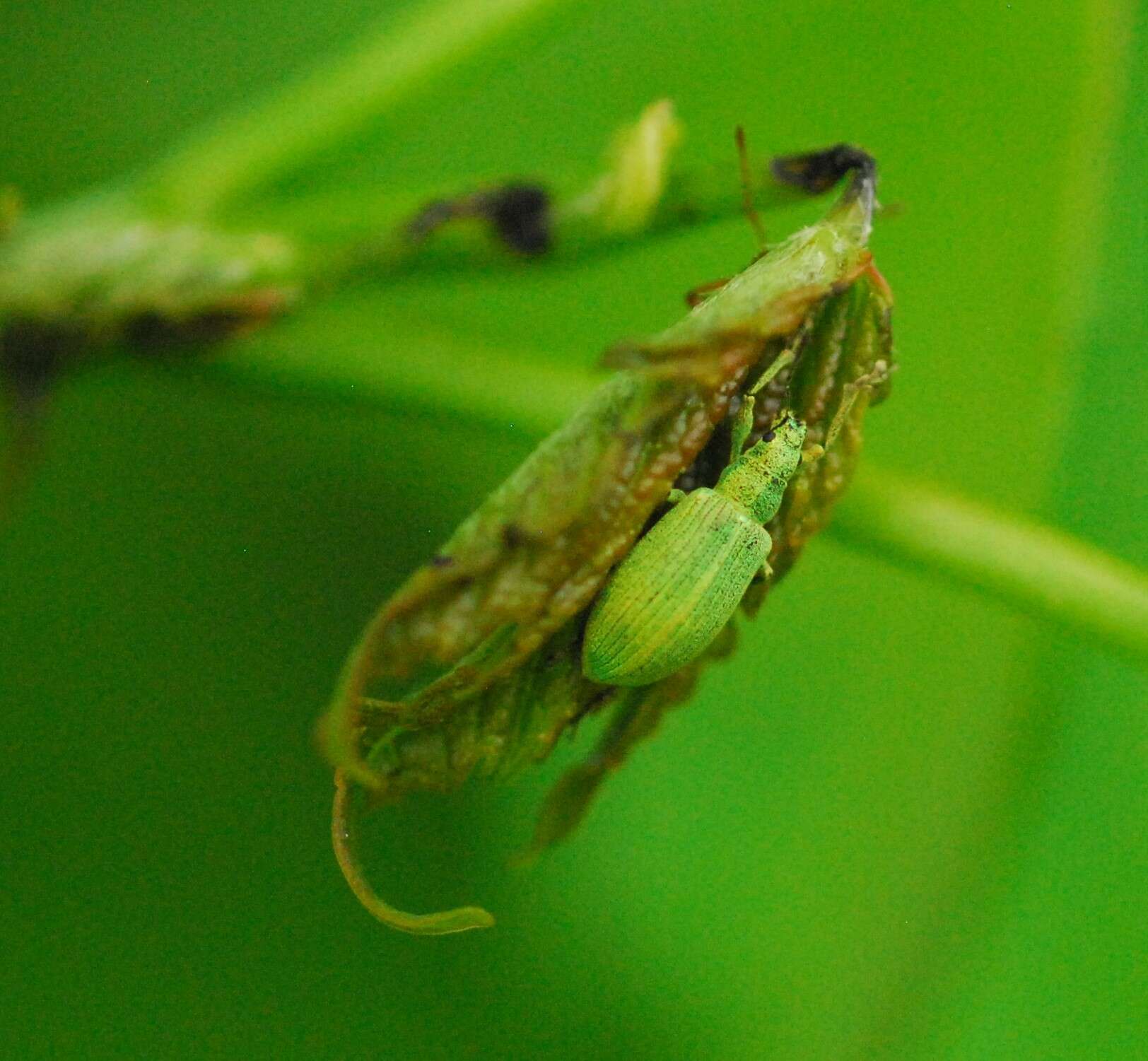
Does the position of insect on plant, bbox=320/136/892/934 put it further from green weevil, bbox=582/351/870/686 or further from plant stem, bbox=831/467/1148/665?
plant stem, bbox=831/467/1148/665

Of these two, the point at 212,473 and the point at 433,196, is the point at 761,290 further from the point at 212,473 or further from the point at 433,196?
the point at 212,473

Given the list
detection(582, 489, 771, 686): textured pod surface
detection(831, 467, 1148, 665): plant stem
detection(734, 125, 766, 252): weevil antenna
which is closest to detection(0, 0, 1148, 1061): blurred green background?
detection(831, 467, 1148, 665): plant stem

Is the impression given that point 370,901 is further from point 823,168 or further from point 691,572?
point 823,168

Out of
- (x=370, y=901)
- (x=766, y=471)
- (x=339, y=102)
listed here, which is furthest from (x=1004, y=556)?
(x=339, y=102)

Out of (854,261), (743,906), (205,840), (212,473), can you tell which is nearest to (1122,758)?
(743,906)

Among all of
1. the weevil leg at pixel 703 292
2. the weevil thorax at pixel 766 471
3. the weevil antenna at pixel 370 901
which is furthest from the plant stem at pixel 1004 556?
the weevil antenna at pixel 370 901

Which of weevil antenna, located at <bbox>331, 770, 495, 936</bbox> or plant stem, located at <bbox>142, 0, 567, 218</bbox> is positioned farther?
plant stem, located at <bbox>142, 0, 567, 218</bbox>
